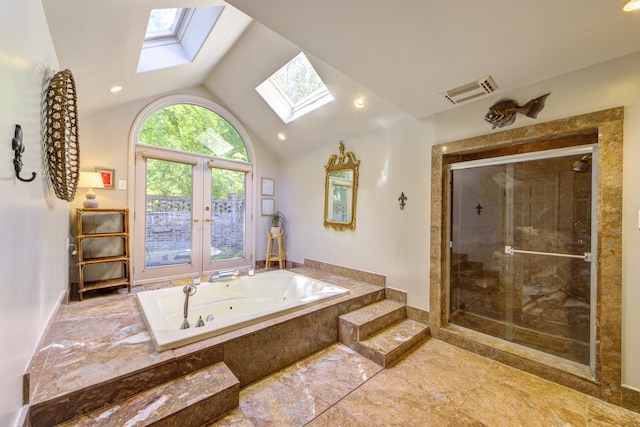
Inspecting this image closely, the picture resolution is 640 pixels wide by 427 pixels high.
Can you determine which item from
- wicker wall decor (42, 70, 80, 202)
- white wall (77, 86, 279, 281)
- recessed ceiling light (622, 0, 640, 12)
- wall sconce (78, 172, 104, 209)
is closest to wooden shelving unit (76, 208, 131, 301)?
wall sconce (78, 172, 104, 209)

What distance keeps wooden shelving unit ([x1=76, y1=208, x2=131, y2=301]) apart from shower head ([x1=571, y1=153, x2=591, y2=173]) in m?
4.53

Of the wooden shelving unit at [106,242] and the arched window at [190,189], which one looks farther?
the arched window at [190,189]

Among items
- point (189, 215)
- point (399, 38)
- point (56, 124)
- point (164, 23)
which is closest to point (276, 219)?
point (189, 215)

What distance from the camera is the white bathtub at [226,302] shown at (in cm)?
179

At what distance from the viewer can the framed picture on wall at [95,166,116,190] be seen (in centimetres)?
312

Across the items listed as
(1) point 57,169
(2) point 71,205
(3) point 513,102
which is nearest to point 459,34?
(3) point 513,102

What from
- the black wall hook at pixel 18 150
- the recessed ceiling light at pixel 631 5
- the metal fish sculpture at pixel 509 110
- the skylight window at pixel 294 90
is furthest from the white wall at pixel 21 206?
the metal fish sculpture at pixel 509 110

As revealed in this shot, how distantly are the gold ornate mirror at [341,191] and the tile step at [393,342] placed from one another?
53.9 inches

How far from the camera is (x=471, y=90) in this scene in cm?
209

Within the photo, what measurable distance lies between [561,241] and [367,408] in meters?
2.20

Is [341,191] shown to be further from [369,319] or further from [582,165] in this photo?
[582,165]

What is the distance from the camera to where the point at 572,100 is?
6.10 feet

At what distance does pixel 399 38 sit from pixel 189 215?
3.52 metres

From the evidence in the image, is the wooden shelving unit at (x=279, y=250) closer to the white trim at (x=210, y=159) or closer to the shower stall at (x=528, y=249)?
the white trim at (x=210, y=159)
